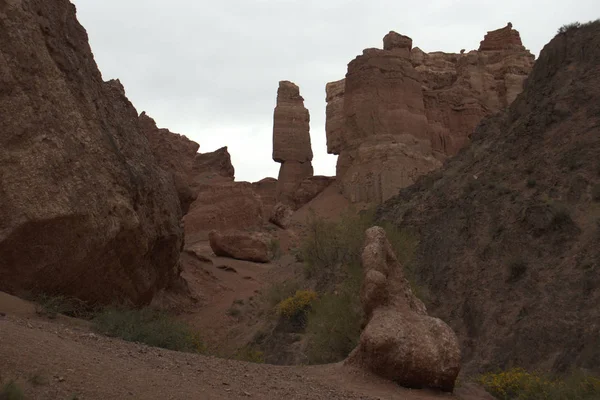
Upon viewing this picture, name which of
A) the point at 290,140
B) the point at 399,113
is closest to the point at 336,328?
the point at 399,113

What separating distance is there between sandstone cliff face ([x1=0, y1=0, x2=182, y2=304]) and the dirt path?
123 centimetres

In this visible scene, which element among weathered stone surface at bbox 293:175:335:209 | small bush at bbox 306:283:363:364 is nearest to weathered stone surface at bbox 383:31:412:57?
A: weathered stone surface at bbox 293:175:335:209

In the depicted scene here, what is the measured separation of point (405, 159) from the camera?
38781 millimetres

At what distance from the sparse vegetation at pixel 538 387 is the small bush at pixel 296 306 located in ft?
25.0

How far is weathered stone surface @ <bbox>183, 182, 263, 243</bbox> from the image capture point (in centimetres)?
3170

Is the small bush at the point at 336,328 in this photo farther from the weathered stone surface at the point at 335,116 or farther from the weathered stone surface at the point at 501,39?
the weathered stone surface at the point at 501,39

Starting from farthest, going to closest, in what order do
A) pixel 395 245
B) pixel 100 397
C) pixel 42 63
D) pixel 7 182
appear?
pixel 395 245 < pixel 42 63 < pixel 7 182 < pixel 100 397

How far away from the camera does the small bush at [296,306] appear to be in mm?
17234

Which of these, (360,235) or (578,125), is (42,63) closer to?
(360,235)

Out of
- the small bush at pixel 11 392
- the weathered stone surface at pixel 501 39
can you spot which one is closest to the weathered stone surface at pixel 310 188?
the weathered stone surface at pixel 501 39

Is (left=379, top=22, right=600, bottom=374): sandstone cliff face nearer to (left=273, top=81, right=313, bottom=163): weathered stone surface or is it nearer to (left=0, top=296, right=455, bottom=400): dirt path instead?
(left=0, top=296, right=455, bottom=400): dirt path

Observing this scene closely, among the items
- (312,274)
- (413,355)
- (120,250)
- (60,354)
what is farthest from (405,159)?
(60,354)

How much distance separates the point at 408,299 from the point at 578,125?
449 inches

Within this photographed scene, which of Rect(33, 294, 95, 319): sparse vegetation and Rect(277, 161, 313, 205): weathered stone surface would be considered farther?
Rect(277, 161, 313, 205): weathered stone surface
